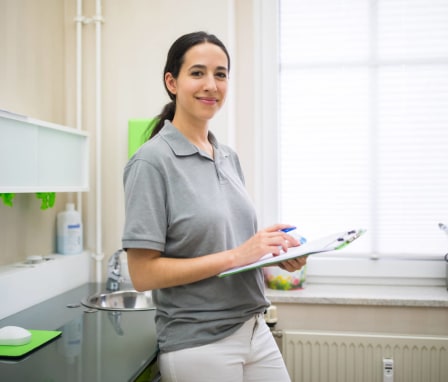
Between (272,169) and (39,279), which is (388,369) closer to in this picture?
(272,169)

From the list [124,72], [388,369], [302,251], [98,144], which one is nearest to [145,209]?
[302,251]

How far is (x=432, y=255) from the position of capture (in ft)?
7.45

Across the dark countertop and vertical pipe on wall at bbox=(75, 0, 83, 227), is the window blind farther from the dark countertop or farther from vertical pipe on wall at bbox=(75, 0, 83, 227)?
the dark countertop

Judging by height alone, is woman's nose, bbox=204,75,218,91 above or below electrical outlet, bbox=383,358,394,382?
above

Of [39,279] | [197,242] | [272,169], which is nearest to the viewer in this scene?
[197,242]

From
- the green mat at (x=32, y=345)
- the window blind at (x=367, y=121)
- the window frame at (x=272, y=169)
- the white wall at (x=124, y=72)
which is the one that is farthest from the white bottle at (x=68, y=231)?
the window blind at (x=367, y=121)

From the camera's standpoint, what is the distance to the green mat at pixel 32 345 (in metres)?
1.25

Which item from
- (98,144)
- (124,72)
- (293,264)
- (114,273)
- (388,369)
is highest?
(124,72)

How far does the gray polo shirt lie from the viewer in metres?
1.10

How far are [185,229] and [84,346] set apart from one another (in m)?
Answer: 0.52

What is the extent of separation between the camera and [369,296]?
212 cm

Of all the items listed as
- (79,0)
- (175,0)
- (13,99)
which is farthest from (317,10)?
(13,99)

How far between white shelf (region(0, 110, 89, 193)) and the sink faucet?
334 millimetres

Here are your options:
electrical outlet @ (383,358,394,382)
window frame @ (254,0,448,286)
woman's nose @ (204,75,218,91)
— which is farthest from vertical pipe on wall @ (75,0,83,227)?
electrical outlet @ (383,358,394,382)
